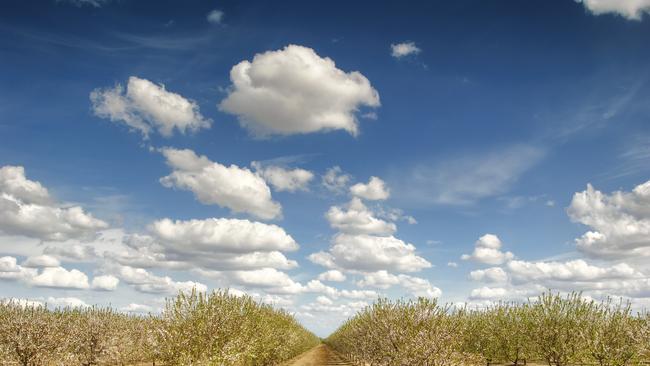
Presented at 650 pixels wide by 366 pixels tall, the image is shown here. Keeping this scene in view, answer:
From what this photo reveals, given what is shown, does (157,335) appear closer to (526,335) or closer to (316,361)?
(526,335)

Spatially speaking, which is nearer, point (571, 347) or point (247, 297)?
point (571, 347)

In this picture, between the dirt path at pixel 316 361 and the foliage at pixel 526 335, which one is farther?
the dirt path at pixel 316 361

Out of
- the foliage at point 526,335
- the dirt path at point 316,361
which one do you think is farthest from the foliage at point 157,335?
the dirt path at point 316,361

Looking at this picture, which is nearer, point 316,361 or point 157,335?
point 157,335

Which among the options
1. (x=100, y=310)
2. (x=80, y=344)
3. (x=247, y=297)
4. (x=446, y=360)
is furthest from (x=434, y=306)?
(x=100, y=310)

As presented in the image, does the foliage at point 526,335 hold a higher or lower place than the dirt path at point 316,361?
higher

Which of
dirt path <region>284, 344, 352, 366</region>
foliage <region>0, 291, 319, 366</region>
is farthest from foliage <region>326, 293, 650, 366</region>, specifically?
dirt path <region>284, 344, 352, 366</region>

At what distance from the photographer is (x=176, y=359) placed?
129 ft

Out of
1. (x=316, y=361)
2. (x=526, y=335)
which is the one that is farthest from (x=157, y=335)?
(x=316, y=361)

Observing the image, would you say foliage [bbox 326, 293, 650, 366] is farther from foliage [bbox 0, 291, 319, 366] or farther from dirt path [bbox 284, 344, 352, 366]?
dirt path [bbox 284, 344, 352, 366]

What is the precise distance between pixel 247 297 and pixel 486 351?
40.1 meters

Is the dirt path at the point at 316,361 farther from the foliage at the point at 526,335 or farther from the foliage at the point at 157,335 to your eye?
the foliage at the point at 526,335

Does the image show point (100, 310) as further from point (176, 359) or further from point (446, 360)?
A: point (446, 360)

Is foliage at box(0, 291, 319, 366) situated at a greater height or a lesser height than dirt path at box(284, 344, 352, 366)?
greater
